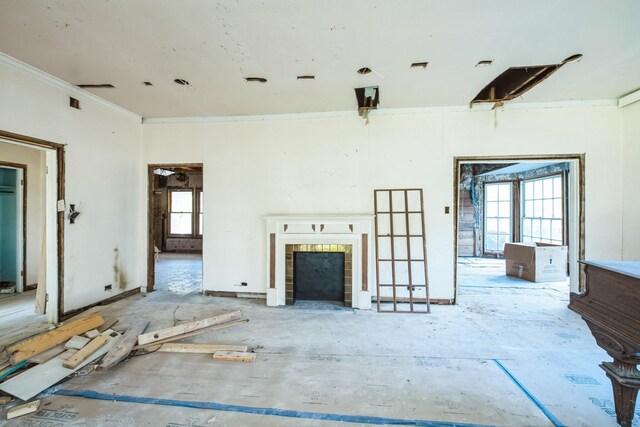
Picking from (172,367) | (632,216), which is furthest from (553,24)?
(172,367)

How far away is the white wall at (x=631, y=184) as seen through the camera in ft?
11.2

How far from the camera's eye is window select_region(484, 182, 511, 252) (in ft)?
23.7

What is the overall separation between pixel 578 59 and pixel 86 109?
5.46m

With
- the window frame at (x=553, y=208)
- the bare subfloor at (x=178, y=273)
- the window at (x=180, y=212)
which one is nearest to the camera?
the bare subfloor at (x=178, y=273)

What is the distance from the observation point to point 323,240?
381 centimetres

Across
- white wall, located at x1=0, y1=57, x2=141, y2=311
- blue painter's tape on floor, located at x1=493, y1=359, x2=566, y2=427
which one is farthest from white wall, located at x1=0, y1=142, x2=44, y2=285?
blue painter's tape on floor, located at x1=493, y1=359, x2=566, y2=427

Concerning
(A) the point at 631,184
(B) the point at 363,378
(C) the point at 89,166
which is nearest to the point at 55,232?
(C) the point at 89,166

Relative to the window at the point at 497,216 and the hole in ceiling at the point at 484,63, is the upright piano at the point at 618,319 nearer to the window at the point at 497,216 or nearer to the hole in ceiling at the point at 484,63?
the hole in ceiling at the point at 484,63

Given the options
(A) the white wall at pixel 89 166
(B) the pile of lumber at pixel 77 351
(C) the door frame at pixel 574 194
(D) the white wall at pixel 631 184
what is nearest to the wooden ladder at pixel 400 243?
(C) the door frame at pixel 574 194

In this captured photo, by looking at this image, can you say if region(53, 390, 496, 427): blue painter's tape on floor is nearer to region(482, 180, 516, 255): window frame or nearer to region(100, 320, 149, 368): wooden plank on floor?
region(100, 320, 149, 368): wooden plank on floor

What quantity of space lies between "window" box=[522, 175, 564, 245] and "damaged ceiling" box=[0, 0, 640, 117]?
3078 millimetres

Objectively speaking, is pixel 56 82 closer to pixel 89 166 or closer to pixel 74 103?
pixel 74 103

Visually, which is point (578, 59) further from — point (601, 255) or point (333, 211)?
point (333, 211)

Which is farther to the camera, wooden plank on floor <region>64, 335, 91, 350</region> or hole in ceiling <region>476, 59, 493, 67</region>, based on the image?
hole in ceiling <region>476, 59, 493, 67</region>
